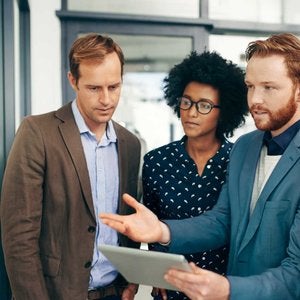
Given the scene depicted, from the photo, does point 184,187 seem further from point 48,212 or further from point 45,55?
point 45,55

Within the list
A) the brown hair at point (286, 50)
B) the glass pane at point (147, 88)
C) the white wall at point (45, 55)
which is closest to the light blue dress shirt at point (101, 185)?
the brown hair at point (286, 50)

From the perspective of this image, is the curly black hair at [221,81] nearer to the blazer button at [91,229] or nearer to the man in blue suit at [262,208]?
the man in blue suit at [262,208]

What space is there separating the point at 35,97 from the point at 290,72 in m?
2.11

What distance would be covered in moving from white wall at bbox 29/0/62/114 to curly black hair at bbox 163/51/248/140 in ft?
4.82

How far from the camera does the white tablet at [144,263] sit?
95 centimetres

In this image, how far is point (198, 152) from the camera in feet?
5.30

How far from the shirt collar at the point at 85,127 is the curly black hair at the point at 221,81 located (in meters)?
0.35

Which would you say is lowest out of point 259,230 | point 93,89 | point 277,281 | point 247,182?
point 277,281

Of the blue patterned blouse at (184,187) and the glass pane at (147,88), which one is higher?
the glass pane at (147,88)

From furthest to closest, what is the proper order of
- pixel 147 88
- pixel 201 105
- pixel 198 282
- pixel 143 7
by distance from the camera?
pixel 147 88, pixel 143 7, pixel 201 105, pixel 198 282

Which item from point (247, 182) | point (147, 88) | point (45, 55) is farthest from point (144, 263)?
point (147, 88)

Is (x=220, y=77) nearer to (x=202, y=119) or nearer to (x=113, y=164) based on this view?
(x=202, y=119)

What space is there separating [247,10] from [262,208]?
2.49 m

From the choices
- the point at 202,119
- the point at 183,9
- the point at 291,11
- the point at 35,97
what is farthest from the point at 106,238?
the point at 291,11
